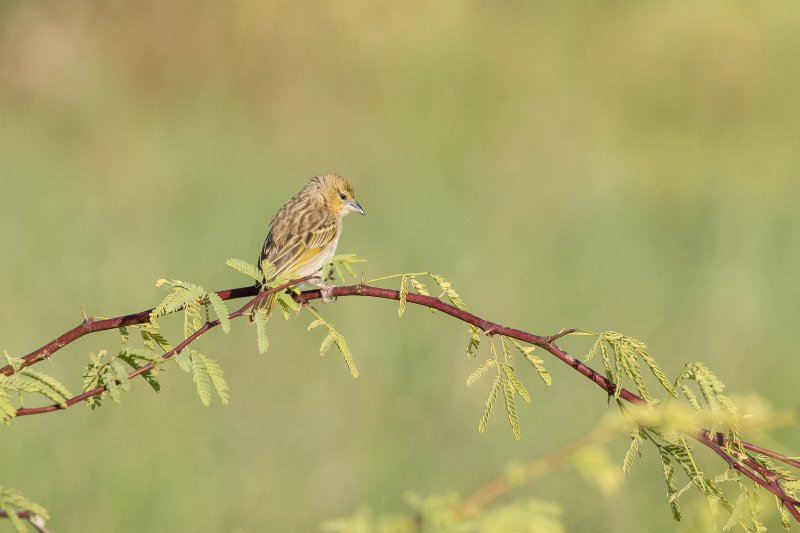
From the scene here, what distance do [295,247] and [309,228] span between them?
172 millimetres

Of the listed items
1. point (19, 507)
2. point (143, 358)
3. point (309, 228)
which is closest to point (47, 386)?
point (143, 358)

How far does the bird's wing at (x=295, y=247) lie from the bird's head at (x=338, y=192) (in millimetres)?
717

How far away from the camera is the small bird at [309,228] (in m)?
5.20

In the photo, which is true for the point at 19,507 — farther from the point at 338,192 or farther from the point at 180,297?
the point at 338,192

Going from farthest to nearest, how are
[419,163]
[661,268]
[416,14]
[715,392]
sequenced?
[416,14] < [419,163] < [661,268] < [715,392]

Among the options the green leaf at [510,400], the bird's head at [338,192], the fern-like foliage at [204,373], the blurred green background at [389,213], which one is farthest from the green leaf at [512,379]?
the bird's head at [338,192]

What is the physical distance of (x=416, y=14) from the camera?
→ 42.8ft

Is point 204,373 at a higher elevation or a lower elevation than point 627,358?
lower

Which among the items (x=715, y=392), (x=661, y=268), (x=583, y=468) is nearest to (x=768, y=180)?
(x=661, y=268)

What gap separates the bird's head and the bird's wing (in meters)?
0.72

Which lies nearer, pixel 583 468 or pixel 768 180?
pixel 583 468

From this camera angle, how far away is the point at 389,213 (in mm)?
7801

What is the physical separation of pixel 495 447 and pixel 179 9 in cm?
845

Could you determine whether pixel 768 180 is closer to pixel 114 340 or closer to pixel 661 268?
pixel 661 268
